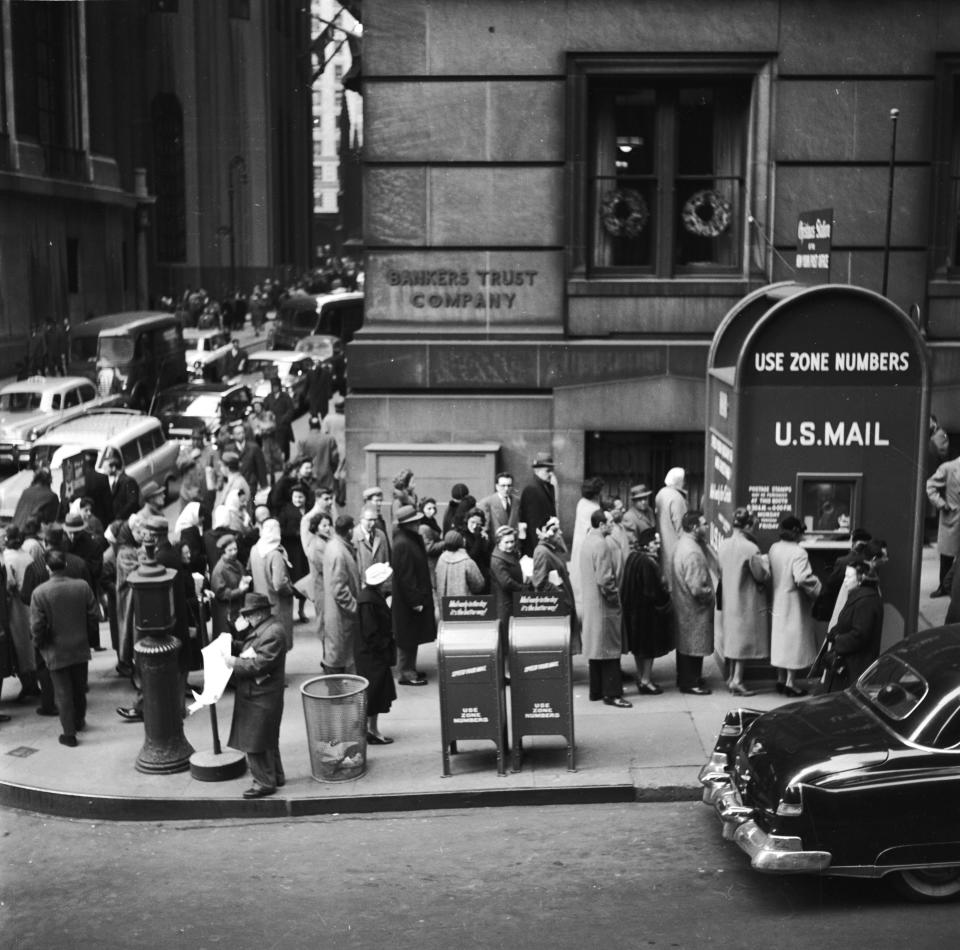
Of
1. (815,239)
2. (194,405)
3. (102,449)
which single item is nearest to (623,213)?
(815,239)

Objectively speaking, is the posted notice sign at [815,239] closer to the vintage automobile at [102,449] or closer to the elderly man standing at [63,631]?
the elderly man standing at [63,631]

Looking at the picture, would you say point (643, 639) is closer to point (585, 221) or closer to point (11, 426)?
point (585, 221)

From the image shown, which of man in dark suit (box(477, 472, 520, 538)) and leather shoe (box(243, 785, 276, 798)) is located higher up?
man in dark suit (box(477, 472, 520, 538))

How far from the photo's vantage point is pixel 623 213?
55.8 feet

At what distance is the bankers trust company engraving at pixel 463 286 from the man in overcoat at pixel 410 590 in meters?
5.09

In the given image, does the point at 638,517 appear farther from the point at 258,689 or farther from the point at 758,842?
the point at 758,842

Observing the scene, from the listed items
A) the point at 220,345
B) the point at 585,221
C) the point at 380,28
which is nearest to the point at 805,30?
the point at 585,221

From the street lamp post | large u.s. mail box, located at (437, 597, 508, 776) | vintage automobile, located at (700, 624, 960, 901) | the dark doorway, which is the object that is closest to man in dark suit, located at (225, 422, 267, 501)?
the dark doorway

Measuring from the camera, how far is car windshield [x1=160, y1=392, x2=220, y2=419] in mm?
26875

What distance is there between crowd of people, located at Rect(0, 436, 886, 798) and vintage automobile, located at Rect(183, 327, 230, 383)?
23.2m

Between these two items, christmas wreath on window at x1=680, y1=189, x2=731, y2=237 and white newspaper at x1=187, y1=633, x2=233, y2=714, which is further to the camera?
christmas wreath on window at x1=680, y1=189, x2=731, y2=237

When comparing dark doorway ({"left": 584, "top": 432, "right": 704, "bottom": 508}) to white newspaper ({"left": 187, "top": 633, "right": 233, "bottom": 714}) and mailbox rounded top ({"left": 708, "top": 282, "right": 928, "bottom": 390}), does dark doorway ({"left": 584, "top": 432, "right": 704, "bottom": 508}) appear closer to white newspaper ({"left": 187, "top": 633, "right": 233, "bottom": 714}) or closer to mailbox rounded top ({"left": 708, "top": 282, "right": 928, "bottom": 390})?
mailbox rounded top ({"left": 708, "top": 282, "right": 928, "bottom": 390})

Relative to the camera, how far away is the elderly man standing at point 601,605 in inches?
440

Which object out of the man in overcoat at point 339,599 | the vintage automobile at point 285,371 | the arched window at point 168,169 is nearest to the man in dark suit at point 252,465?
the man in overcoat at point 339,599
